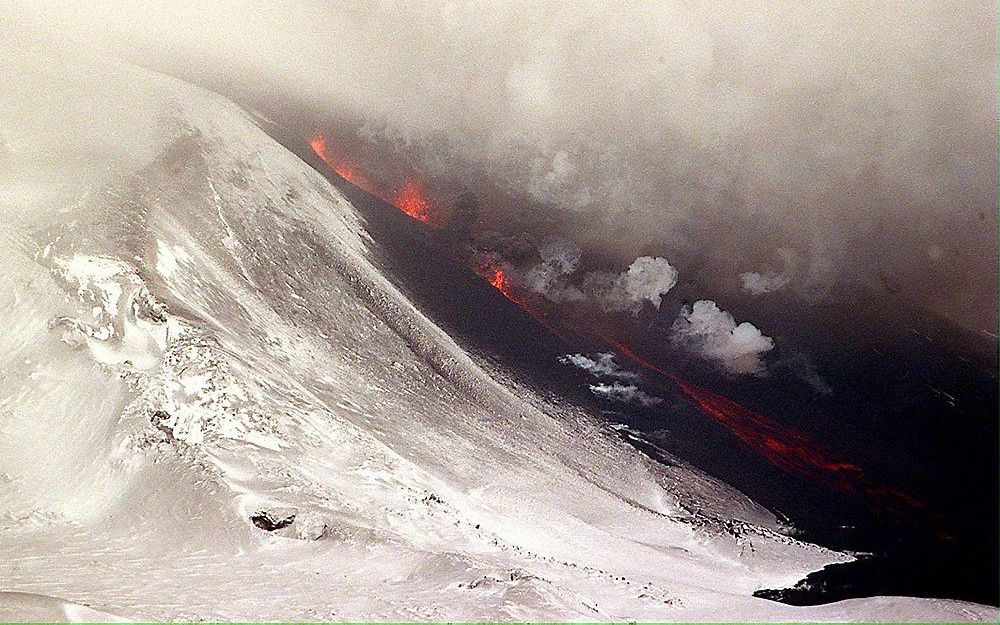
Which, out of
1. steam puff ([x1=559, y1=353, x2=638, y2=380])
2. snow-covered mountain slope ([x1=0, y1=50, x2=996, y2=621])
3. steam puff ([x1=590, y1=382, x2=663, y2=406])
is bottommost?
snow-covered mountain slope ([x1=0, y1=50, x2=996, y2=621])

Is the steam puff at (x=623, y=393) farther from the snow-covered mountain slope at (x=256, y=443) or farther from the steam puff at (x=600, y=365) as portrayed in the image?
the snow-covered mountain slope at (x=256, y=443)

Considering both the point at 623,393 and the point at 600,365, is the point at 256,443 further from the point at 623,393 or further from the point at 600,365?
the point at 600,365

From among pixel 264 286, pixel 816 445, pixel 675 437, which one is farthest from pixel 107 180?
pixel 816 445

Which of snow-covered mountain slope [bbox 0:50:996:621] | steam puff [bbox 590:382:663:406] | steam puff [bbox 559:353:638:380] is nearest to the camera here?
snow-covered mountain slope [bbox 0:50:996:621]

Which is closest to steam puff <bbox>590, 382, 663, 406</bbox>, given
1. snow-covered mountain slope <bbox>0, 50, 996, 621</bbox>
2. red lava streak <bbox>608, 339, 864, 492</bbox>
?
red lava streak <bbox>608, 339, 864, 492</bbox>

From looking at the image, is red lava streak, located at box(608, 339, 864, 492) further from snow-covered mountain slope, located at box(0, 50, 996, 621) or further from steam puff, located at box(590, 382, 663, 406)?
snow-covered mountain slope, located at box(0, 50, 996, 621)

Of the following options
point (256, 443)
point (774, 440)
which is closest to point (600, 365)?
point (774, 440)
